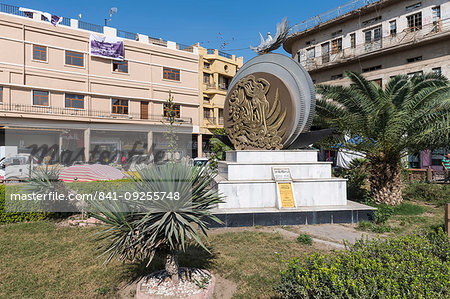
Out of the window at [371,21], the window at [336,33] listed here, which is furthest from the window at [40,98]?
the window at [371,21]

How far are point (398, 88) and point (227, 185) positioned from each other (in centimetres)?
818

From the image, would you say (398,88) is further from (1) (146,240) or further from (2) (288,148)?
(1) (146,240)

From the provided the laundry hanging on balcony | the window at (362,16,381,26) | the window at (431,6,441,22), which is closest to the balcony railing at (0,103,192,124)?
the laundry hanging on balcony

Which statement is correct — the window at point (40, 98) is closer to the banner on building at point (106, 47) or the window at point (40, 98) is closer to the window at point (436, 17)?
the banner on building at point (106, 47)

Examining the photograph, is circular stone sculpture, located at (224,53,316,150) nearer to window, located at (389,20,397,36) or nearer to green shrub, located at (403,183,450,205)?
green shrub, located at (403,183,450,205)

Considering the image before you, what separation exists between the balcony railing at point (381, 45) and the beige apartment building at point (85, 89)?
45.9 ft

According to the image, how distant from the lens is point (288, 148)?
997cm

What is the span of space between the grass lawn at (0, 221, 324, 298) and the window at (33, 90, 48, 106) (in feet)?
71.2

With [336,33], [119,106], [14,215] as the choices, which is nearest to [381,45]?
[336,33]

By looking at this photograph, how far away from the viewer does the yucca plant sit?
3744 millimetres

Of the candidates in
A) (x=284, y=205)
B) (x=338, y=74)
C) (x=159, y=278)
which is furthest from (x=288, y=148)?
(x=338, y=74)

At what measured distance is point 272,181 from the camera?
335 inches

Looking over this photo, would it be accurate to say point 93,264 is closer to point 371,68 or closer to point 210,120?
point 371,68

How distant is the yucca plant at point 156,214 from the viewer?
3744 mm
